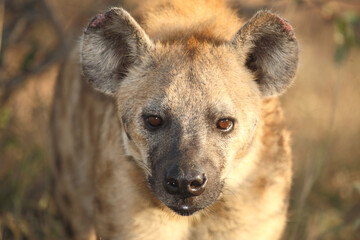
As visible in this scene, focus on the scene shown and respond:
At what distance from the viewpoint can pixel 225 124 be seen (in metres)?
2.81

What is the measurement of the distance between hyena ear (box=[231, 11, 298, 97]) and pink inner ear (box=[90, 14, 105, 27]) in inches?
24.5

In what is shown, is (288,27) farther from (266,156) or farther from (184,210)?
(184,210)

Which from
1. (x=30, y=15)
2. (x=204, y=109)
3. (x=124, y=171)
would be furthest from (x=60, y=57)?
(x=204, y=109)

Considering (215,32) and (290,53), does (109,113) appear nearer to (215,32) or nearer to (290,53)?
Result: (215,32)

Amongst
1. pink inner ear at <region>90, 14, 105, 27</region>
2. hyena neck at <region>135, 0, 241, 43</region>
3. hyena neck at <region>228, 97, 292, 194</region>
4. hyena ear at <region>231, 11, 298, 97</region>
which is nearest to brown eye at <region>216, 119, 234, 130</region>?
hyena neck at <region>228, 97, 292, 194</region>

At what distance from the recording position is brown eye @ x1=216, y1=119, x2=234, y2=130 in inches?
110

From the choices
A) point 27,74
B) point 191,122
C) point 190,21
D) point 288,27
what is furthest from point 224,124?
point 27,74

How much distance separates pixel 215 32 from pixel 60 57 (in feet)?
7.63

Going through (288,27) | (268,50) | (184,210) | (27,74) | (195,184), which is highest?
(288,27)

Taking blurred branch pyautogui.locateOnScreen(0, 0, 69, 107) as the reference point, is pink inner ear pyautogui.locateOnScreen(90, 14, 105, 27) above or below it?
above

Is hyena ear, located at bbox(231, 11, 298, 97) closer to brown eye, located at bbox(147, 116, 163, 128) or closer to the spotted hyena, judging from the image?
the spotted hyena

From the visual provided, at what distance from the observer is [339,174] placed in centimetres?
497

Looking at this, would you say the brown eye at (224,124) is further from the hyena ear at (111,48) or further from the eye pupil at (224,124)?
the hyena ear at (111,48)

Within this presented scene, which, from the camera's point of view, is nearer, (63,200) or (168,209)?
(168,209)
